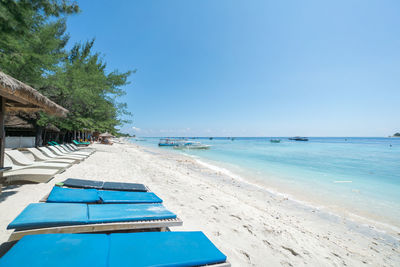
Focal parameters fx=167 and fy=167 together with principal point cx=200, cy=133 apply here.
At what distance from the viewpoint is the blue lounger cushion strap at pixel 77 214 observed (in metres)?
1.88

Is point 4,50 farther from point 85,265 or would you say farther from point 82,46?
point 82,46

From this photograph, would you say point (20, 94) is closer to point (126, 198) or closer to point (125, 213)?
point (126, 198)

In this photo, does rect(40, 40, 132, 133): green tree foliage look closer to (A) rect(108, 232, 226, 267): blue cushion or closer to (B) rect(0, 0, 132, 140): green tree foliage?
(B) rect(0, 0, 132, 140): green tree foliage

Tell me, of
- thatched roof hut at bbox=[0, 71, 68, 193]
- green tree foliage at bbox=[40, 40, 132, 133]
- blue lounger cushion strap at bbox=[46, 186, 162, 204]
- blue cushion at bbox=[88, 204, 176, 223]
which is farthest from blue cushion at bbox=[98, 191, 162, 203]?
green tree foliage at bbox=[40, 40, 132, 133]

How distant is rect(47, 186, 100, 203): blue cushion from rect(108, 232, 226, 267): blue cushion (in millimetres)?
1362

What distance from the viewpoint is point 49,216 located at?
2.03 meters

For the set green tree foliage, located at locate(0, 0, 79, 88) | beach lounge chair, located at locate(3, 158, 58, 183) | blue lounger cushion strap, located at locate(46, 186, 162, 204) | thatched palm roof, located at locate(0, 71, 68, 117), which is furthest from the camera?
green tree foliage, located at locate(0, 0, 79, 88)

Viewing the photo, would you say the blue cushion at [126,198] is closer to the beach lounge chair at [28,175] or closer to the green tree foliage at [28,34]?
the beach lounge chair at [28,175]

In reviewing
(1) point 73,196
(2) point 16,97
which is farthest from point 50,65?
(1) point 73,196

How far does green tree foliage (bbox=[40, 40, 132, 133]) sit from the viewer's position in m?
10.9

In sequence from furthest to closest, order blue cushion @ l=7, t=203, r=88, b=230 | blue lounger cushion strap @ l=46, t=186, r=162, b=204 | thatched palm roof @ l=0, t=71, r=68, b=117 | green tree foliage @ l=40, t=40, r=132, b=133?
green tree foliage @ l=40, t=40, r=132, b=133 < thatched palm roof @ l=0, t=71, r=68, b=117 < blue lounger cushion strap @ l=46, t=186, r=162, b=204 < blue cushion @ l=7, t=203, r=88, b=230

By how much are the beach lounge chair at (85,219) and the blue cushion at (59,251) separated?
0.93 feet

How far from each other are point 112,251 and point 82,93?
1254cm

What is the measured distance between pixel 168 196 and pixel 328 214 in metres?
4.73
